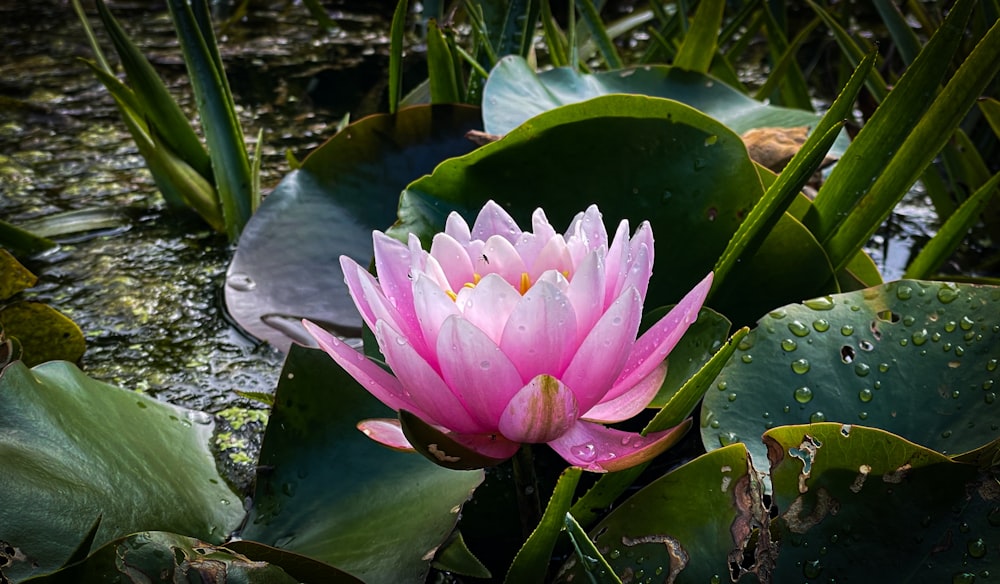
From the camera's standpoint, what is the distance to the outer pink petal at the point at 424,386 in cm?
50

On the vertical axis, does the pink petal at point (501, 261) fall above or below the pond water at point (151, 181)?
above

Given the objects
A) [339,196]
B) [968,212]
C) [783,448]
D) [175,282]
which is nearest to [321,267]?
[339,196]

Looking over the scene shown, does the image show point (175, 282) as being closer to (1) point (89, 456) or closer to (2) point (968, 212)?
(1) point (89, 456)

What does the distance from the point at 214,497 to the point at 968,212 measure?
869 mm

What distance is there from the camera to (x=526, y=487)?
61 centimetres

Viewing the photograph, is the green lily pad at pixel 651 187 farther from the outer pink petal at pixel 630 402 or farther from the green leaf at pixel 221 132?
the green leaf at pixel 221 132

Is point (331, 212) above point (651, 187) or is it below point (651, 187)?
below

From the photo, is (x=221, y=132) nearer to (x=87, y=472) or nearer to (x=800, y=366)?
(x=87, y=472)

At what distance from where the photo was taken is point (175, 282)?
45.9 inches

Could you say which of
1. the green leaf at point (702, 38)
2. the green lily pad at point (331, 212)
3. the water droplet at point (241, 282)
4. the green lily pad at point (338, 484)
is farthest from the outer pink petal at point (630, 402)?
the green leaf at point (702, 38)

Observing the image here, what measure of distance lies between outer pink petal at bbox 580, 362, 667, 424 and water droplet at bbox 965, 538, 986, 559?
0.21 metres

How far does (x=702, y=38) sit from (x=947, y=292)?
2.46ft

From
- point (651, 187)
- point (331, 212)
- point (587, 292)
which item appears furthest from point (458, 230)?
point (331, 212)

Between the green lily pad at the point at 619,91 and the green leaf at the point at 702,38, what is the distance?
0.30 ft
